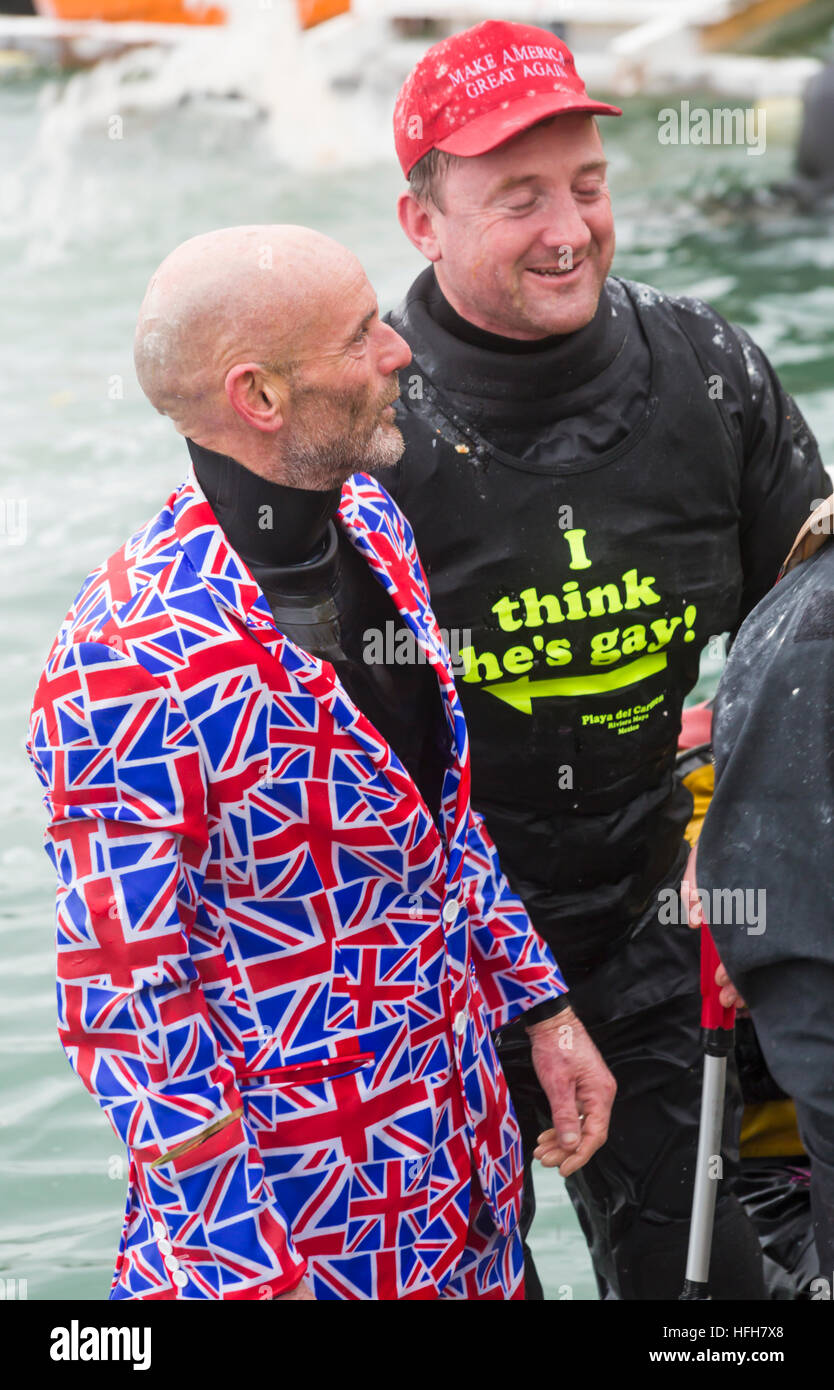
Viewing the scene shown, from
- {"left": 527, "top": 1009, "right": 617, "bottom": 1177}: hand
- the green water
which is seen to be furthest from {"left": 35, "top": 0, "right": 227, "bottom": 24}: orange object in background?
{"left": 527, "top": 1009, "right": 617, "bottom": 1177}: hand

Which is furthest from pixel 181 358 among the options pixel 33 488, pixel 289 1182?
pixel 33 488

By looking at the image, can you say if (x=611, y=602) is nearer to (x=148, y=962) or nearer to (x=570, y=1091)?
(x=570, y=1091)

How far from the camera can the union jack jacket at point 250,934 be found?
6.64 ft

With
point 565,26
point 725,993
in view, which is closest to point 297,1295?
point 725,993

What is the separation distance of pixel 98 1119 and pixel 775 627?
3180 millimetres

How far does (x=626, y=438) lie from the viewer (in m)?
2.77

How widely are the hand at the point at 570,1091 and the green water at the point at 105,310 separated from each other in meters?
1.09

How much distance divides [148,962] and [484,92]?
1.43m

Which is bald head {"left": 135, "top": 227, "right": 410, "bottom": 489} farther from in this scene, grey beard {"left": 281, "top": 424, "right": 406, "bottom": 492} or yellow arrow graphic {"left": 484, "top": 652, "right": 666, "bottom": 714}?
yellow arrow graphic {"left": 484, "top": 652, "right": 666, "bottom": 714}

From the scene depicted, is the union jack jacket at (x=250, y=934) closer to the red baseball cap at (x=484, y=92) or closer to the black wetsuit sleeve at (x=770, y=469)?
the red baseball cap at (x=484, y=92)

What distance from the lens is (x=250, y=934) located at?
7.13 feet

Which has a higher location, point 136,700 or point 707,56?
point 707,56

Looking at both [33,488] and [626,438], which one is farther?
[33,488]
